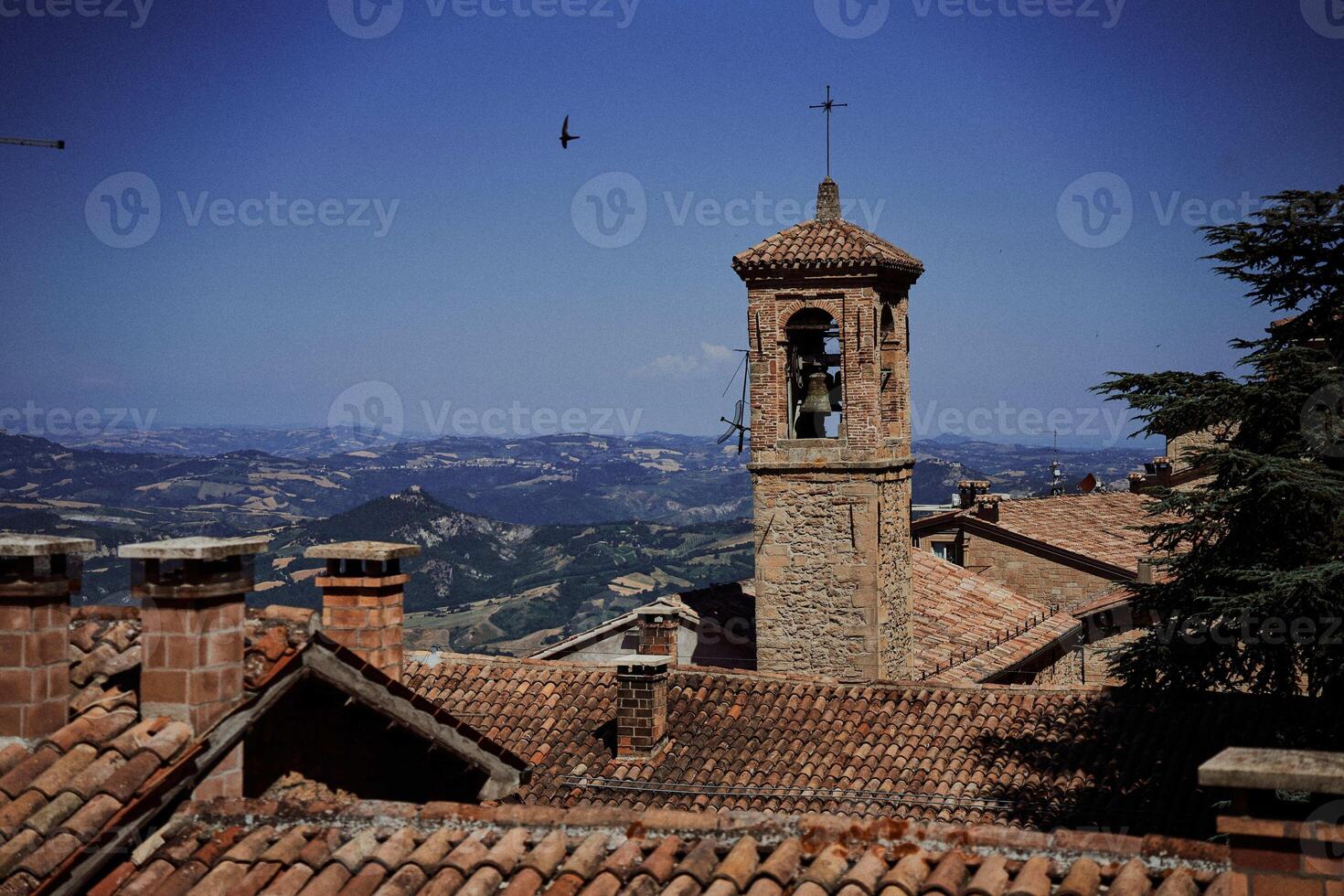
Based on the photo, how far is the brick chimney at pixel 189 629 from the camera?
20.7 feet

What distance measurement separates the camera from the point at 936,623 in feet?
75.4

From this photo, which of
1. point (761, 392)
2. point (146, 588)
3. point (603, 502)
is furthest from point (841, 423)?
point (603, 502)

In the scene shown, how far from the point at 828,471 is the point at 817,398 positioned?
1.35 meters

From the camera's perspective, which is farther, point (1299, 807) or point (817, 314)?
point (817, 314)

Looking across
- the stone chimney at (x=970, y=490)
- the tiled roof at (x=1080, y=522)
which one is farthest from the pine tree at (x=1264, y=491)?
the stone chimney at (x=970, y=490)

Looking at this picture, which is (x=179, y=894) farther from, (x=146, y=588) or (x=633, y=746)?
(x=633, y=746)

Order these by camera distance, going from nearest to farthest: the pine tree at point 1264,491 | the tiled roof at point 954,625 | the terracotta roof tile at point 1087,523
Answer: the pine tree at point 1264,491
the tiled roof at point 954,625
the terracotta roof tile at point 1087,523

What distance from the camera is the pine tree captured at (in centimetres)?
1309

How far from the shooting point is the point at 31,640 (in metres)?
6.25

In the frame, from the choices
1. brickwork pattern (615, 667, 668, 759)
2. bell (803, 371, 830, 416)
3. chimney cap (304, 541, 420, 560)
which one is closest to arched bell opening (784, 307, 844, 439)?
bell (803, 371, 830, 416)

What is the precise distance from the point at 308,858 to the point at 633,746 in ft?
32.6

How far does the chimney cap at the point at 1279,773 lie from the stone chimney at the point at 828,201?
16716 millimetres

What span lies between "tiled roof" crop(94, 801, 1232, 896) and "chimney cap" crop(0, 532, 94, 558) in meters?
1.45

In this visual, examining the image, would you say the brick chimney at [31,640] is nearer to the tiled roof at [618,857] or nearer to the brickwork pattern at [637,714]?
the tiled roof at [618,857]
